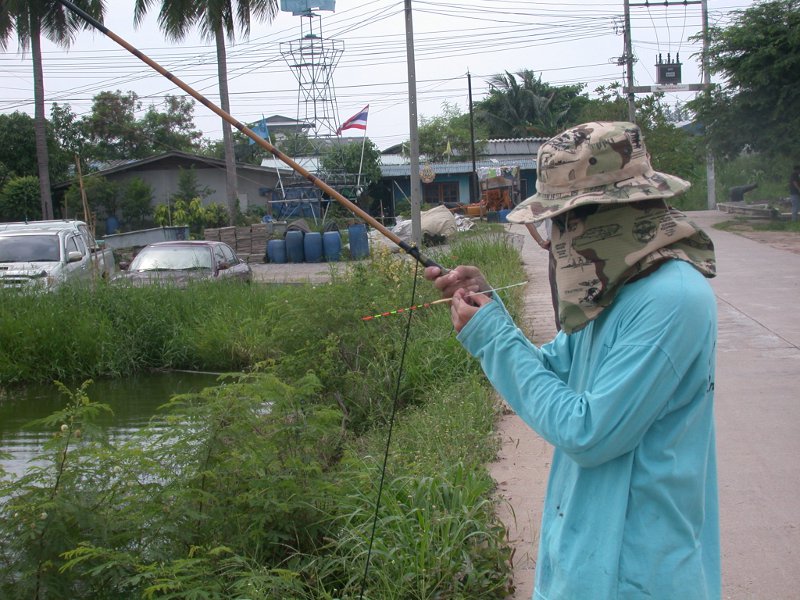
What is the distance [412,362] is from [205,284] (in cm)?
647

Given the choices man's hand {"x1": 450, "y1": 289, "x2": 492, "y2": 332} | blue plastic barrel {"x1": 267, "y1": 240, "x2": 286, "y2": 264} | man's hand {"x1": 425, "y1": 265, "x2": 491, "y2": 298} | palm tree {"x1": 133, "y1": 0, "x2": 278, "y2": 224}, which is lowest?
blue plastic barrel {"x1": 267, "y1": 240, "x2": 286, "y2": 264}

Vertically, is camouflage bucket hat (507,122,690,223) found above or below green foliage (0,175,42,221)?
below

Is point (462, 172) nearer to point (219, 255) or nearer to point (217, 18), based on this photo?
point (217, 18)

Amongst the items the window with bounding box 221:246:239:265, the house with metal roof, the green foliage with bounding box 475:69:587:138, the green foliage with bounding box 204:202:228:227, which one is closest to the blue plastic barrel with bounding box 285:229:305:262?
the green foliage with bounding box 204:202:228:227

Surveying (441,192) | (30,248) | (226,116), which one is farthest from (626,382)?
(441,192)

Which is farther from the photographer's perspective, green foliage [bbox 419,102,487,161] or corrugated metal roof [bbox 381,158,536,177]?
green foliage [bbox 419,102,487,161]

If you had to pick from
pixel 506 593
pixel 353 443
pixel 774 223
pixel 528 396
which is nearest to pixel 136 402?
pixel 353 443

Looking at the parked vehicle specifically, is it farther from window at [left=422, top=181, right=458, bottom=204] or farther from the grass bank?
window at [left=422, top=181, right=458, bottom=204]

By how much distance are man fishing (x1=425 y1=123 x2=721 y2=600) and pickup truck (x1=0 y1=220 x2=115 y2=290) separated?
40.6 feet

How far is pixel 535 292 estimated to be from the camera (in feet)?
46.0

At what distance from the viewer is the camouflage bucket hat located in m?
1.92

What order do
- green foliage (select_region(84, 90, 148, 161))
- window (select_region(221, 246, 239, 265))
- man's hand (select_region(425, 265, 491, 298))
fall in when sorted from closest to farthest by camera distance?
1. man's hand (select_region(425, 265, 491, 298))
2. window (select_region(221, 246, 239, 265))
3. green foliage (select_region(84, 90, 148, 161))

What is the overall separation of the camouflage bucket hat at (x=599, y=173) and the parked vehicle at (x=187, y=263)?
1341 centimetres

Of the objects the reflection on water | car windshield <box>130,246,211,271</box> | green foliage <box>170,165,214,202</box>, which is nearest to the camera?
the reflection on water
